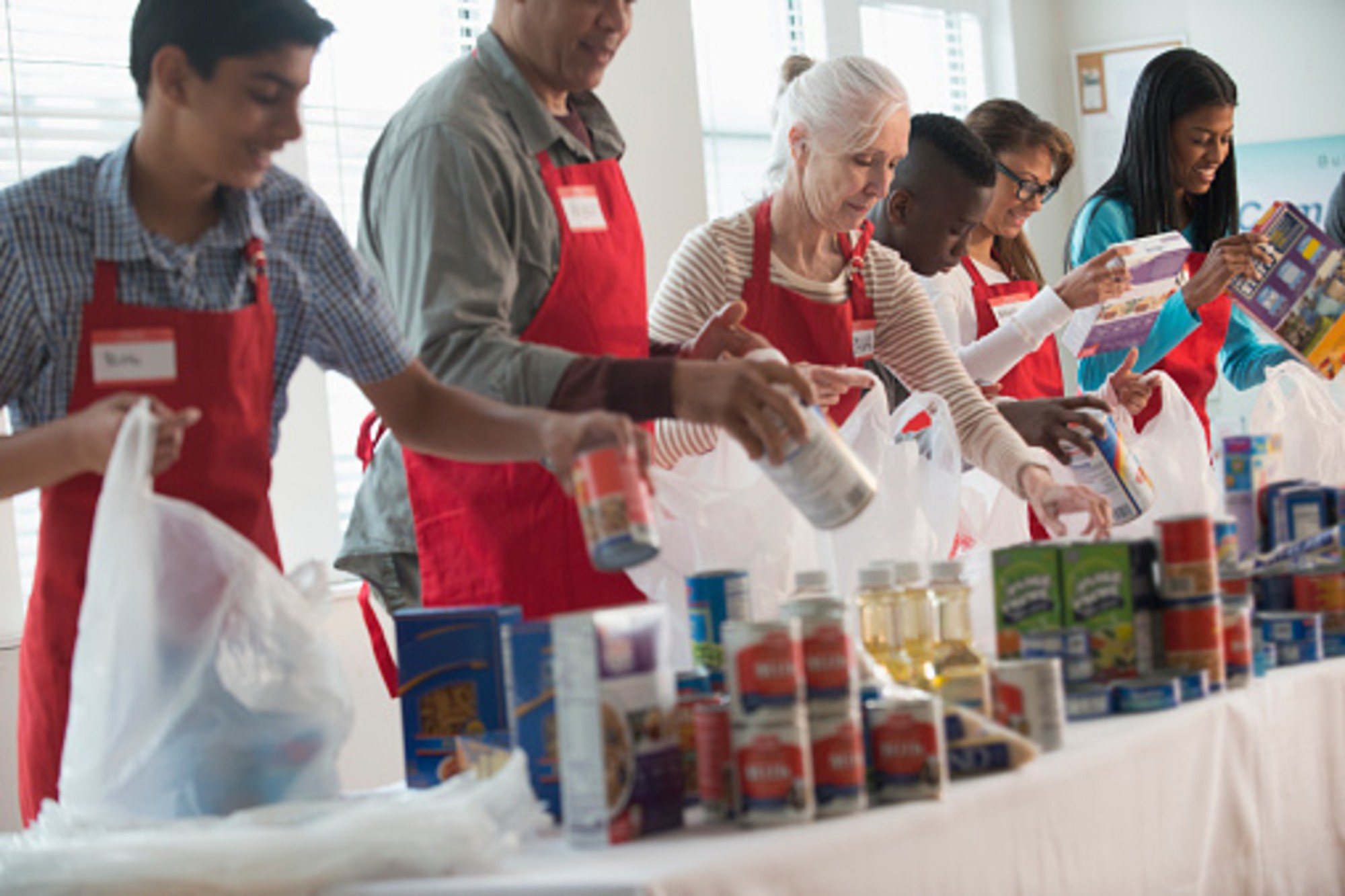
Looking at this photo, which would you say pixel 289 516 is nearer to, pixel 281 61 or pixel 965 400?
pixel 965 400

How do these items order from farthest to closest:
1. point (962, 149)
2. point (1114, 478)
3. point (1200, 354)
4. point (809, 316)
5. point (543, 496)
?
point (1200, 354) → point (962, 149) → point (809, 316) → point (1114, 478) → point (543, 496)

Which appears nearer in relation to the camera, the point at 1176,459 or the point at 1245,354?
the point at 1176,459

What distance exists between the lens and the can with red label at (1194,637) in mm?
2045

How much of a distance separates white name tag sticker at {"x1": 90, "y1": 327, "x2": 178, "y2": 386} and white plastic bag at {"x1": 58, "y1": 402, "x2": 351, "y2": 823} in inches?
10.2

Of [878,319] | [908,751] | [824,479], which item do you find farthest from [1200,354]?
[908,751]

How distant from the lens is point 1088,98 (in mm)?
7234

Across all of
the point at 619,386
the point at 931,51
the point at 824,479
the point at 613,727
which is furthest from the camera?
the point at 931,51

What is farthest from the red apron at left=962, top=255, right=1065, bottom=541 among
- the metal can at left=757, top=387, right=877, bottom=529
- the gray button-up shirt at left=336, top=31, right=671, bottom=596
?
the metal can at left=757, top=387, right=877, bottom=529

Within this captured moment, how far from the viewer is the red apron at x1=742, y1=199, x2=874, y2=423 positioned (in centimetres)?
284

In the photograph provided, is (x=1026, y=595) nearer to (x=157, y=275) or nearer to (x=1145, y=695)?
(x=1145, y=695)

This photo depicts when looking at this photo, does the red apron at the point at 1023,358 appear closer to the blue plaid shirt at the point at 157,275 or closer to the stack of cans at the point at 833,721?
the blue plaid shirt at the point at 157,275

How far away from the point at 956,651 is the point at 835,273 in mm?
1153

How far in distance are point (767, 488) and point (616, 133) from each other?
0.55 meters

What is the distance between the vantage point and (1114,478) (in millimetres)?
2703
